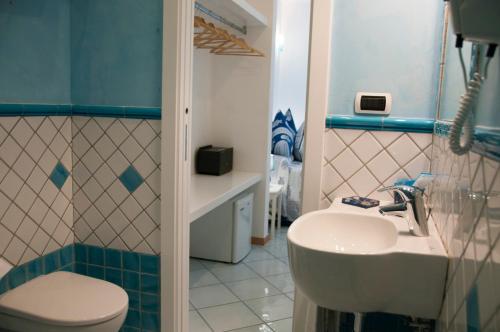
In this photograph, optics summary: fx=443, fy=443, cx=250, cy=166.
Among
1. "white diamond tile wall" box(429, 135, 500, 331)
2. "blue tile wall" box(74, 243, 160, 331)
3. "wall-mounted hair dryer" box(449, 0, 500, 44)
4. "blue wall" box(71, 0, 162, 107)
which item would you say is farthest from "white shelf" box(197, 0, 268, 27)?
"wall-mounted hair dryer" box(449, 0, 500, 44)

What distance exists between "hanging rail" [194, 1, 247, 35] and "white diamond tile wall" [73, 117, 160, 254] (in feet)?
4.70

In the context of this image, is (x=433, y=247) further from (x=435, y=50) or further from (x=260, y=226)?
(x=260, y=226)

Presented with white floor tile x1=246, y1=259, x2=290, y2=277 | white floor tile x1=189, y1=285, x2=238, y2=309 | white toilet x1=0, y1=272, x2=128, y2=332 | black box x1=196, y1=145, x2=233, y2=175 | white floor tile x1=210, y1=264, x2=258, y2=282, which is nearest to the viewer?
white toilet x1=0, y1=272, x2=128, y2=332

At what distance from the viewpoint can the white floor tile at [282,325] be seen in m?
2.60

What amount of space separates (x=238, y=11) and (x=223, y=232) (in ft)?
5.74

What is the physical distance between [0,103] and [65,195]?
1.78ft

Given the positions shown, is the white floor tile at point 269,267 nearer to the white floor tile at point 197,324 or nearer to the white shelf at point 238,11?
the white floor tile at point 197,324

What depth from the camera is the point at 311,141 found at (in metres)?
1.89

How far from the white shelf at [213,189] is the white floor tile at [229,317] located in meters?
0.65

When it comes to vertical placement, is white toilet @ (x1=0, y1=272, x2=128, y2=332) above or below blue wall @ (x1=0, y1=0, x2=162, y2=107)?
below

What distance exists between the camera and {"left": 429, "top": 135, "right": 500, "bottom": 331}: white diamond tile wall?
0.69 metres

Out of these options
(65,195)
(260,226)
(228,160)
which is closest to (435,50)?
(65,195)

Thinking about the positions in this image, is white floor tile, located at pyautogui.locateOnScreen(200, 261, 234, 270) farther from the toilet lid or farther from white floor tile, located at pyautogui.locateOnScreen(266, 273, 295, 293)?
the toilet lid

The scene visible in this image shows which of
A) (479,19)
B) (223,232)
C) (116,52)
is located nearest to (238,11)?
(116,52)
